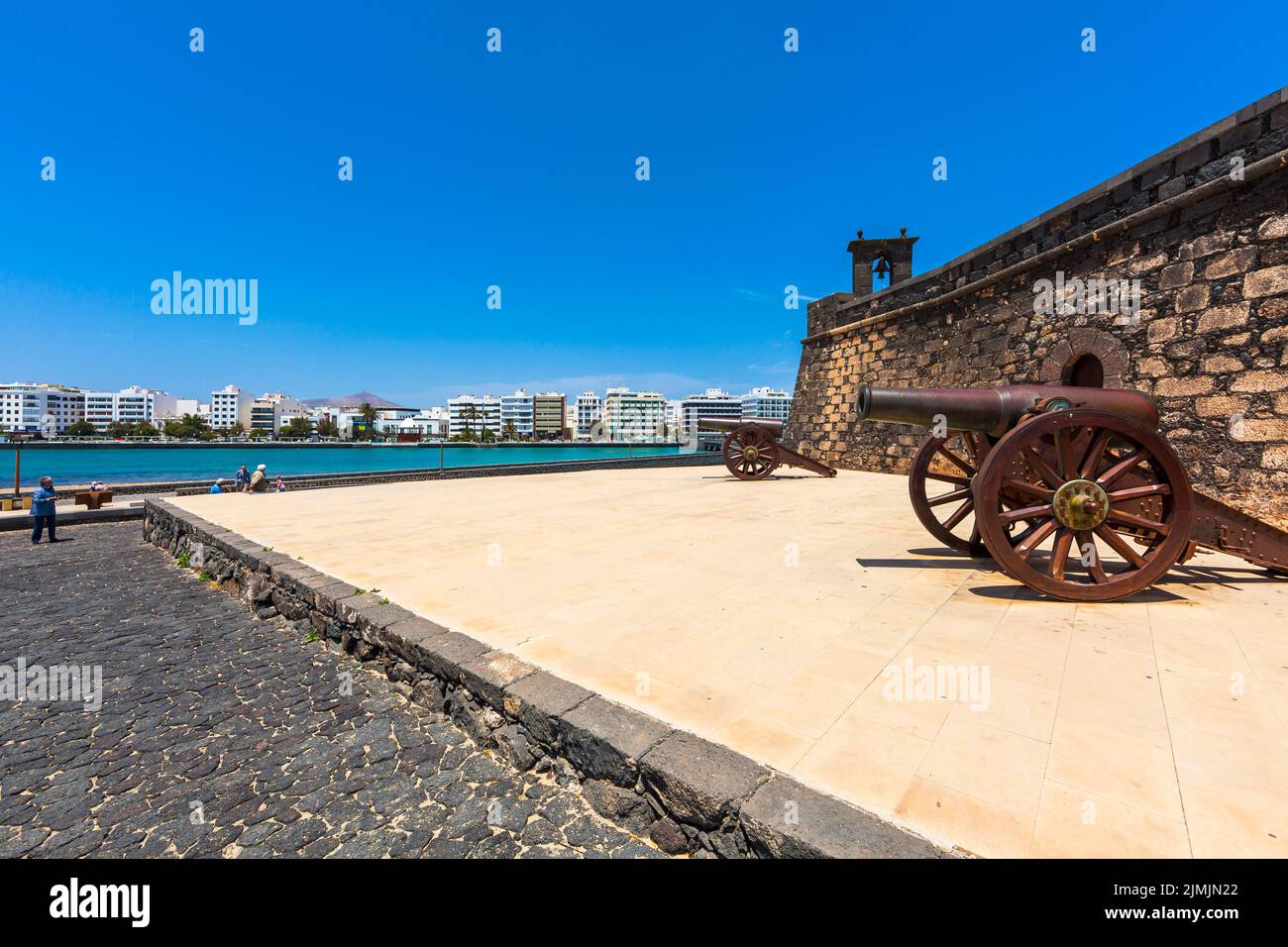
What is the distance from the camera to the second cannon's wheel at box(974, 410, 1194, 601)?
3.47 m

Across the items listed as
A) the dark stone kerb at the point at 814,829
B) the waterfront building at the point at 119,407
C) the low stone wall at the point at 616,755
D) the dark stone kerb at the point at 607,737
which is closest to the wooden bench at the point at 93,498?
the low stone wall at the point at 616,755

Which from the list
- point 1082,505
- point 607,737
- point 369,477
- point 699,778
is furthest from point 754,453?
point 699,778

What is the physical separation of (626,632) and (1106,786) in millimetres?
2139

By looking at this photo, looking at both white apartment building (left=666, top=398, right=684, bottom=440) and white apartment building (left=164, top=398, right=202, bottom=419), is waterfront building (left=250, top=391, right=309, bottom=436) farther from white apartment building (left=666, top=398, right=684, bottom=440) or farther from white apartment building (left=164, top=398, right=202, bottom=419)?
white apartment building (left=666, top=398, right=684, bottom=440)

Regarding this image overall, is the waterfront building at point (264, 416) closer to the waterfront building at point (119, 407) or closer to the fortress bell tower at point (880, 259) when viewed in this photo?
the waterfront building at point (119, 407)

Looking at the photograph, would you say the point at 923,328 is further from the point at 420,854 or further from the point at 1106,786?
the point at 420,854

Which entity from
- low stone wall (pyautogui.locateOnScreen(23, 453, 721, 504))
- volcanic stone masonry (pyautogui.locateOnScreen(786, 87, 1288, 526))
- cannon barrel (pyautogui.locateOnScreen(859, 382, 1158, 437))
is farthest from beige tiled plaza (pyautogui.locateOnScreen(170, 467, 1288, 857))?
low stone wall (pyautogui.locateOnScreen(23, 453, 721, 504))

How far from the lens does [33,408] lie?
396 ft

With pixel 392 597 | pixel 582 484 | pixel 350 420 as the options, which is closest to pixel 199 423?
pixel 350 420

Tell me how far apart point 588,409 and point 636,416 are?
1928 centimetres

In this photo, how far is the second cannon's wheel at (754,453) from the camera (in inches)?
496

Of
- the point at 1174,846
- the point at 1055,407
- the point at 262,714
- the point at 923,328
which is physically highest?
the point at 923,328

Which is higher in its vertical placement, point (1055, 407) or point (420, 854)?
point (1055, 407)
